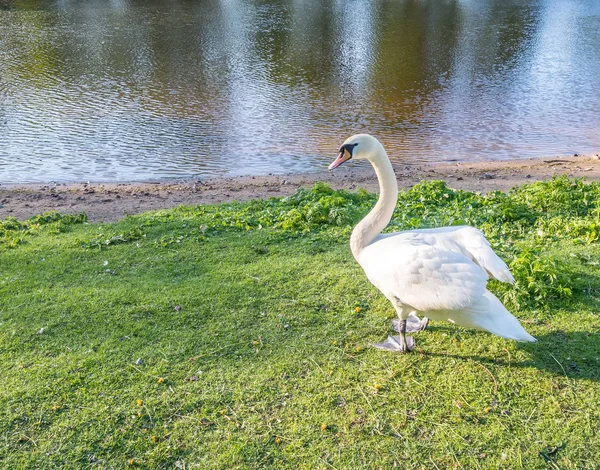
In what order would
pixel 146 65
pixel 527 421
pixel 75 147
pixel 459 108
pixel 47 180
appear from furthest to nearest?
pixel 146 65 < pixel 459 108 < pixel 75 147 < pixel 47 180 < pixel 527 421

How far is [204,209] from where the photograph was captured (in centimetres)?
826

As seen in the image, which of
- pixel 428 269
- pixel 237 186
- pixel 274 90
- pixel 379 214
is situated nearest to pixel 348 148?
pixel 379 214

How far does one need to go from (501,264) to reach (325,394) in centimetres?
165

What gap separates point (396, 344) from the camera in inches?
187

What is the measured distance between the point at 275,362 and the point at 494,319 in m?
1.72

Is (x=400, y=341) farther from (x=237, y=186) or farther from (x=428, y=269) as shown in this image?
(x=237, y=186)

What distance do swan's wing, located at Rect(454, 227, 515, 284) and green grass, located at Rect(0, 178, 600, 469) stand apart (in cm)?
72

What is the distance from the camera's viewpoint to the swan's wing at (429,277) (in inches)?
160

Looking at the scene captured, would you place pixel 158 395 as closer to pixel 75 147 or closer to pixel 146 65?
pixel 75 147

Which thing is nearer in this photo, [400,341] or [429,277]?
[429,277]

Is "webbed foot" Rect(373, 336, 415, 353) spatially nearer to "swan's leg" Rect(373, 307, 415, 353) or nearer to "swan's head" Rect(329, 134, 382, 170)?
"swan's leg" Rect(373, 307, 415, 353)

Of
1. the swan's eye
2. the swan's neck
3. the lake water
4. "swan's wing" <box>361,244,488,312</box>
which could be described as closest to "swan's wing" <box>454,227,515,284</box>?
"swan's wing" <box>361,244,488,312</box>

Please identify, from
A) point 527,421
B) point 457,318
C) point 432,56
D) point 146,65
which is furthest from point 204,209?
point 432,56

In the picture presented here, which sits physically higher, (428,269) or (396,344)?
Result: (428,269)
